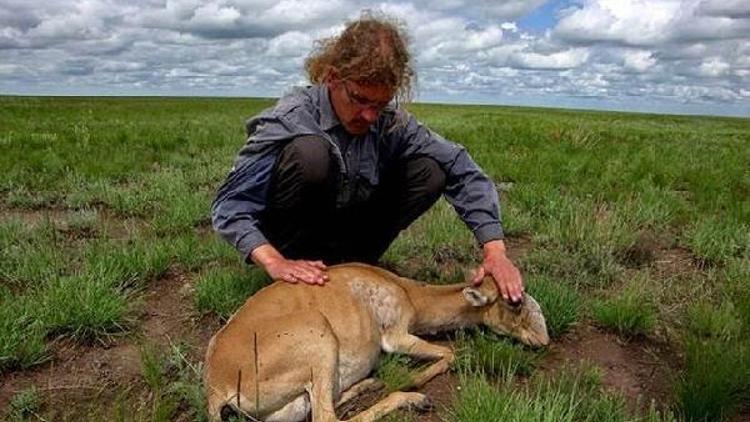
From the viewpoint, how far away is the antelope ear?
4.77 m

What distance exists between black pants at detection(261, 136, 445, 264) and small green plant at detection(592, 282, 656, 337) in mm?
1491

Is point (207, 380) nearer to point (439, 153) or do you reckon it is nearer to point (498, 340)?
point (498, 340)

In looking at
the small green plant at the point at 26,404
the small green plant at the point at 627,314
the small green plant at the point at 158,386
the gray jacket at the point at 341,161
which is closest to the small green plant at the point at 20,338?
the small green plant at the point at 26,404

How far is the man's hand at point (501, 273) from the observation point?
4.69 metres

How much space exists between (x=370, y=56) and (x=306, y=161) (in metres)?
0.87

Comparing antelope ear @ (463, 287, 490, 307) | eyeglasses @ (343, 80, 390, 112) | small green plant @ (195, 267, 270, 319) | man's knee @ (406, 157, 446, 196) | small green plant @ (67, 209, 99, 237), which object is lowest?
small green plant @ (67, 209, 99, 237)

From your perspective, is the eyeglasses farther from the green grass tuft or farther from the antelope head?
the green grass tuft

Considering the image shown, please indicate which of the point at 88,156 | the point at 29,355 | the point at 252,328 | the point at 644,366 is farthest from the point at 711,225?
the point at 88,156

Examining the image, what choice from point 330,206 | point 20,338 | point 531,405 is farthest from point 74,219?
point 531,405

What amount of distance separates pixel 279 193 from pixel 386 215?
1.06 meters

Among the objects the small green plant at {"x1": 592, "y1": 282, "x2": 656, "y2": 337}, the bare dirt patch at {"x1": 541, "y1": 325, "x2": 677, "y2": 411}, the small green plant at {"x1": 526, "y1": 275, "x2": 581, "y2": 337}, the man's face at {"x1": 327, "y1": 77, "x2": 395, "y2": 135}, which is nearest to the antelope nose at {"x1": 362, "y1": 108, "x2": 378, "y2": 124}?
the man's face at {"x1": 327, "y1": 77, "x2": 395, "y2": 135}

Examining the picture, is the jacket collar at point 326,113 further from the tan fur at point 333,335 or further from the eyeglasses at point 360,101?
the tan fur at point 333,335

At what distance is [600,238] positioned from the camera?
266 inches

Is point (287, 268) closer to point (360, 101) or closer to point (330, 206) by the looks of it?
point (330, 206)
